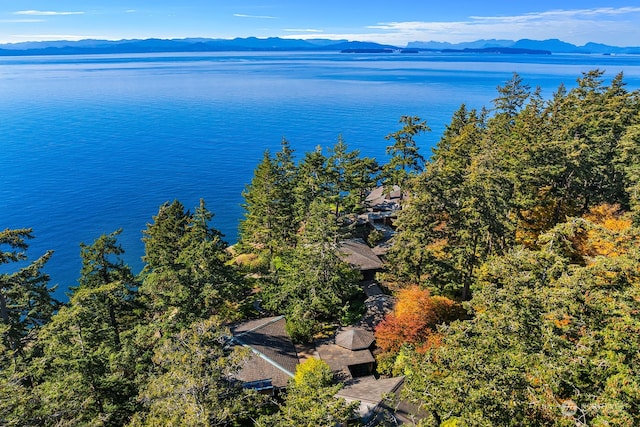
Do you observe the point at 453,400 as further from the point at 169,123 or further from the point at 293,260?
the point at 169,123

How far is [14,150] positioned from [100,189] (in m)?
38.5

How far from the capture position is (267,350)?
A: 2908 centimetres

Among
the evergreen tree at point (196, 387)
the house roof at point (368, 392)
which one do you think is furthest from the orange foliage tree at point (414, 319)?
the evergreen tree at point (196, 387)

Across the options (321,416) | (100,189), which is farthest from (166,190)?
(321,416)

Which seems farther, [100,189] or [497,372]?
[100,189]

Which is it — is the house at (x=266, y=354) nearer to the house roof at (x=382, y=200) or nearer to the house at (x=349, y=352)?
the house at (x=349, y=352)

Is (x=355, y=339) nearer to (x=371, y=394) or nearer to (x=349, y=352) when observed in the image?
(x=349, y=352)

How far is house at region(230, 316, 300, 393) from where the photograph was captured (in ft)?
88.2

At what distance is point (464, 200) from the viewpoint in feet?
87.3

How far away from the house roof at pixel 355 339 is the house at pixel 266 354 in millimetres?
3740

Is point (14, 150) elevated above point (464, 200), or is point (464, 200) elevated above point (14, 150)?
point (464, 200)

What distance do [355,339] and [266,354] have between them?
275 inches

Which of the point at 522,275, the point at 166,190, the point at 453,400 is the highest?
the point at 522,275

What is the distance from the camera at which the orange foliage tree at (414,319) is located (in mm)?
26609
